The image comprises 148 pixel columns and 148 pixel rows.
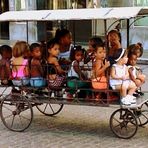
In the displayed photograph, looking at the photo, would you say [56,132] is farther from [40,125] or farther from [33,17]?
[33,17]

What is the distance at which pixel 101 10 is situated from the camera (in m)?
7.38

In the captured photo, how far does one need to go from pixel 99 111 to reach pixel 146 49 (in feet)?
27.7

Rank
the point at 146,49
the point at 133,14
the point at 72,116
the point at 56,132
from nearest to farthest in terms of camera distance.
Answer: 1. the point at 133,14
2. the point at 56,132
3. the point at 72,116
4. the point at 146,49

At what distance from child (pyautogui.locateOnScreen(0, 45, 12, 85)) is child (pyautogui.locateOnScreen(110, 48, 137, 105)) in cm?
179

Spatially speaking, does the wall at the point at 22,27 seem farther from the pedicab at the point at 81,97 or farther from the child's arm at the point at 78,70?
the child's arm at the point at 78,70

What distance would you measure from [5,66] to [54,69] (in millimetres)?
832

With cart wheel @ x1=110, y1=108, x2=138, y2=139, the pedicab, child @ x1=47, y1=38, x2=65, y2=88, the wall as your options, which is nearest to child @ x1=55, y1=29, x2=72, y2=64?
child @ x1=47, y1=38, x2=65, y2=88

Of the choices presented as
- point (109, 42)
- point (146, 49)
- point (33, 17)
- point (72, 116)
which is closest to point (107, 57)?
point (109, 42)

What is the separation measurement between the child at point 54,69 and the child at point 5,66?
2.32ft

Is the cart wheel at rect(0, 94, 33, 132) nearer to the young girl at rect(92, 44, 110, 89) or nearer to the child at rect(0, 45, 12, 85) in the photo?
the child at rect(0, 45, 12, 85)

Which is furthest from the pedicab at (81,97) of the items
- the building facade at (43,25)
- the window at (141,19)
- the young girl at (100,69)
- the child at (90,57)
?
the window at (141,19)

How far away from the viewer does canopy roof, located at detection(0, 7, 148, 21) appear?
701cm

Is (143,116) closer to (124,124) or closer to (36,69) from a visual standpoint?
(124,124)

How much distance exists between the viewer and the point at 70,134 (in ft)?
25.5
